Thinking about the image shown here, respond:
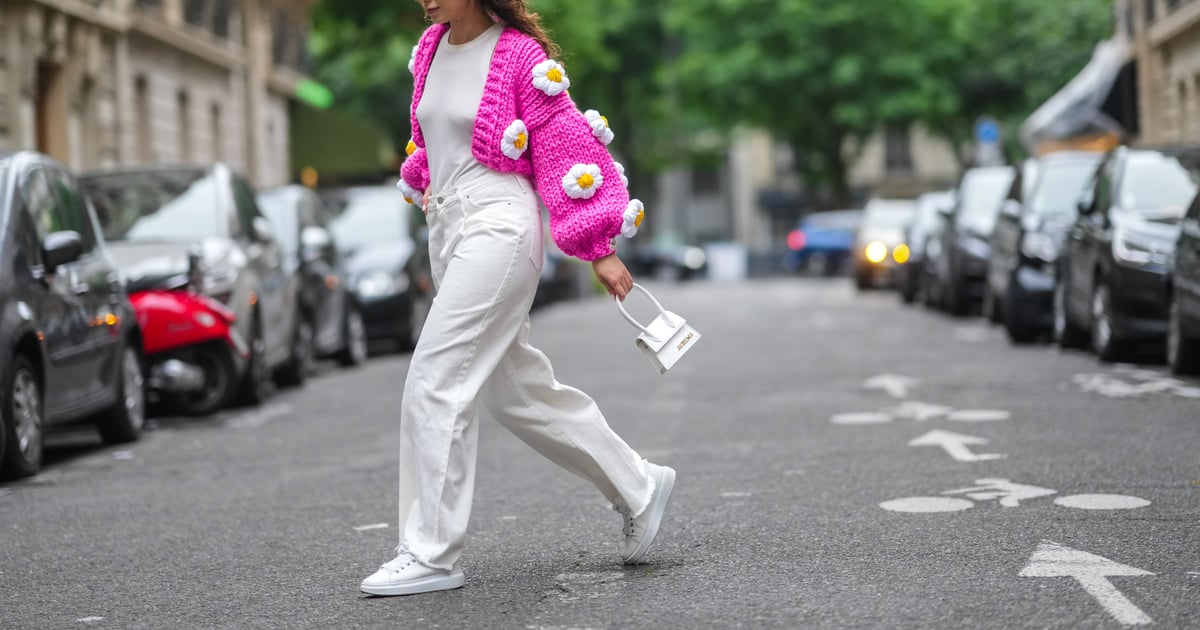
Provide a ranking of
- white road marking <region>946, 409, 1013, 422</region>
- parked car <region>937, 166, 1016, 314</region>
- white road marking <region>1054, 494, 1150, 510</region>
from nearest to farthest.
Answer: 1. white road marking <region>1054, 494, 1150, 510</region>
2. white road marking <region>946, 409, 1013, 422</region>
3. parked car <region>937, 166, 1016, 314</region>

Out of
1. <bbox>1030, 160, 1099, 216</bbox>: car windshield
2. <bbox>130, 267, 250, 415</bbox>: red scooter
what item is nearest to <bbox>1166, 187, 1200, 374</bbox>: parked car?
<bbox>1030, 160, 1099, 216</bbox>: car windshield

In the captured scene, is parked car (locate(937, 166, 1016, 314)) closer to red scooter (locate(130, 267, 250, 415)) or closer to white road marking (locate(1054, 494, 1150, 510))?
red scooter (locate(130, 267, 250, 415))

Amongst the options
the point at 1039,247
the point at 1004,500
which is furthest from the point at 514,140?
the point at 1039,247

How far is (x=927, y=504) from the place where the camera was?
23.5 ft

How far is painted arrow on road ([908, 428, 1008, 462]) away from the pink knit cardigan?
3.46 metres

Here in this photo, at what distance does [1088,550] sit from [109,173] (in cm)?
929

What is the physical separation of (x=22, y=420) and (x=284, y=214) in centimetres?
732

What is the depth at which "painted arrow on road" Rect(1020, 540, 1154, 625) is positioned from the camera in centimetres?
506

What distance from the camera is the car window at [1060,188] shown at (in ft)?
56.7

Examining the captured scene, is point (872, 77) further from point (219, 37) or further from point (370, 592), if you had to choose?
point (370, 592)

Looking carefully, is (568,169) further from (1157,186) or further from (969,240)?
(969,240)

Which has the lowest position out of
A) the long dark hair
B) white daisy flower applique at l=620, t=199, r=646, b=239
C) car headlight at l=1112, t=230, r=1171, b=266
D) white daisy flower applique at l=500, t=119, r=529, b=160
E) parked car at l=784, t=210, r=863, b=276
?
parked car at l=784, t=210, r=863, b=276

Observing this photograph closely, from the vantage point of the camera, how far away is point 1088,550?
6.02m

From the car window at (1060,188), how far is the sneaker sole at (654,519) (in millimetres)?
11639
